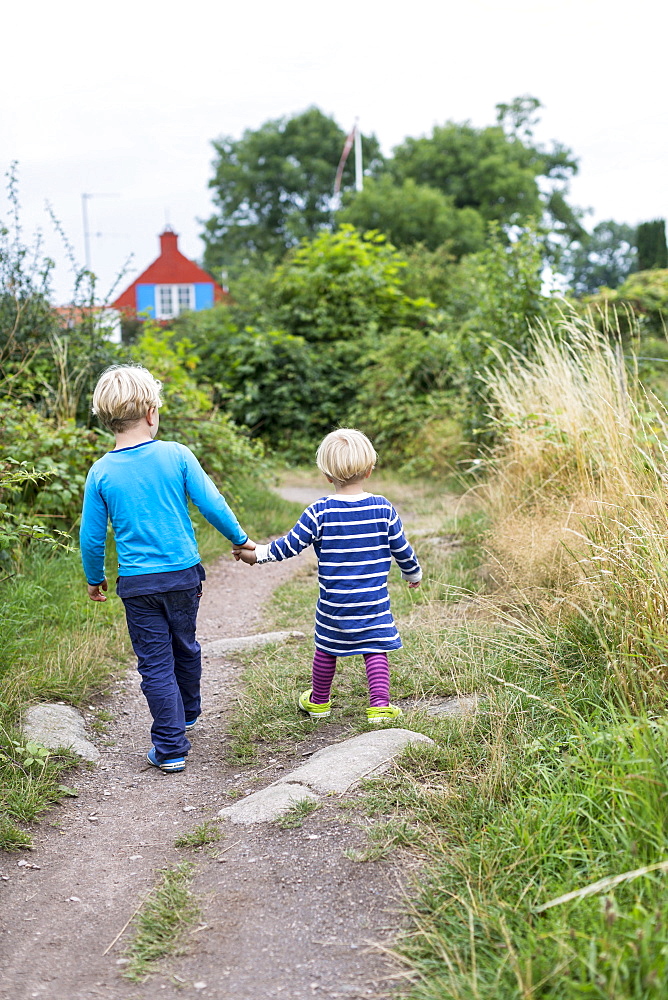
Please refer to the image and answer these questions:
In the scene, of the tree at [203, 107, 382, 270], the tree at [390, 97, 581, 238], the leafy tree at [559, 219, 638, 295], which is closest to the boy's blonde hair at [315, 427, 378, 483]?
the tree at [390, 97, 581, 238]

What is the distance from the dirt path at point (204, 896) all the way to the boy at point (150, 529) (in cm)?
33

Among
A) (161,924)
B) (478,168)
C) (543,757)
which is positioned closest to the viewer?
(161,924)

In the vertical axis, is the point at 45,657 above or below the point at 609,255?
below

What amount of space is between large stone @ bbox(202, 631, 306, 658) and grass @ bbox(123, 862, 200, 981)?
2208 millimetres

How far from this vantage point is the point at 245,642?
4.84 meters

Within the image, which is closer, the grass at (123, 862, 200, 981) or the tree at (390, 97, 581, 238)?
the grass at (123, 862, 200, 981)

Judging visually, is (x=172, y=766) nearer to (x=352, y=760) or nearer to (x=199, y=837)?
(x=199, y=837)

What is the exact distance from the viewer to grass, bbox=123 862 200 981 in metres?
2.15

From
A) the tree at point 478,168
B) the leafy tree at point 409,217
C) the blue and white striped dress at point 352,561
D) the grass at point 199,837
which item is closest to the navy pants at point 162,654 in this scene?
the blue and white striped dress at point 352,561

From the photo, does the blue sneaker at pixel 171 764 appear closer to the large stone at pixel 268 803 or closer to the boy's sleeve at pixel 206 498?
the large stone at pixel 268 803

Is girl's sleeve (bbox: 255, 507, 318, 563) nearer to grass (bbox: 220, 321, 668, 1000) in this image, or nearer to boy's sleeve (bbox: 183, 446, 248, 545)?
boy's sleeve (bbox: 183, 446, 248, 545)

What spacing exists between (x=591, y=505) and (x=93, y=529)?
2348 mm

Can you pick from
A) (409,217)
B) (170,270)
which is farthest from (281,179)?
(409,217)

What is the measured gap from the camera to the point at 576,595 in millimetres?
3246
